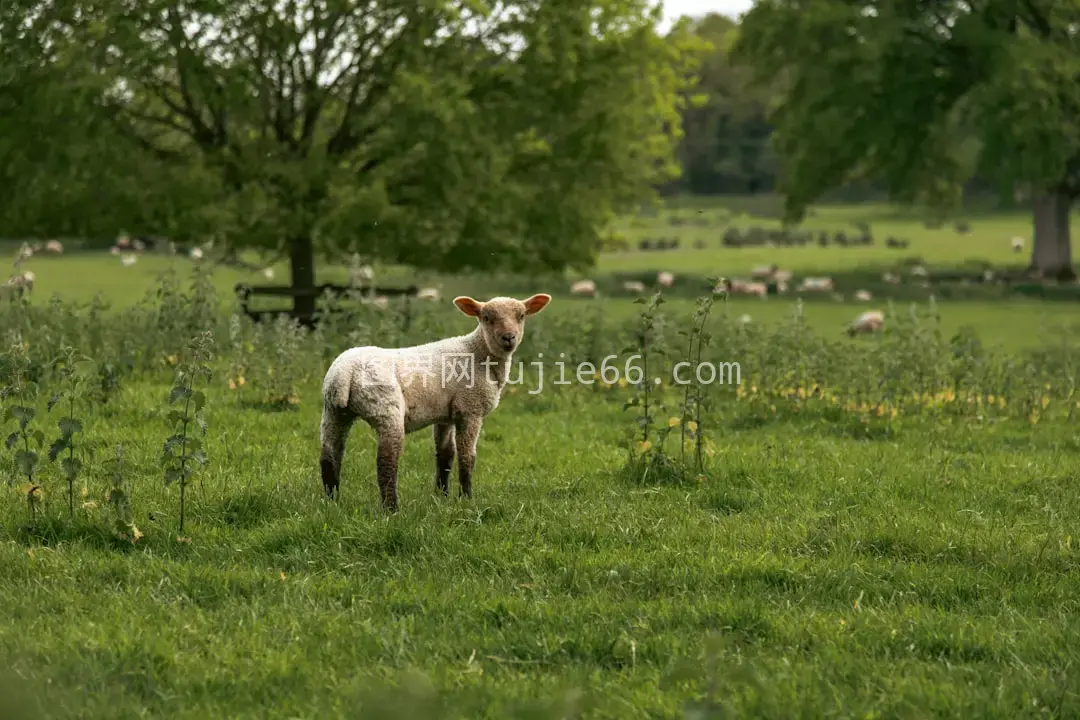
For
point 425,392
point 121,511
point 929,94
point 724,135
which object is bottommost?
point 121,511

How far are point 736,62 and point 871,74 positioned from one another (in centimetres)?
855

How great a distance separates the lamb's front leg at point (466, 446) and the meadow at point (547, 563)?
155 mm

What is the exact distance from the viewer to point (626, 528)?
7113mm

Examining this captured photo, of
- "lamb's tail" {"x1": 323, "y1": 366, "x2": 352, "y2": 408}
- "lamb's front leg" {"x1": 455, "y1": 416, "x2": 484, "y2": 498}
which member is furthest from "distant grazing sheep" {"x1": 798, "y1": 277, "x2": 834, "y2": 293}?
"lamb's tail" {"x1": 323, "y1": 366, "x2": 352, "y2": 408}

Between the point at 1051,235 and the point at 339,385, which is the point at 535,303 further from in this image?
the point at 1051,235

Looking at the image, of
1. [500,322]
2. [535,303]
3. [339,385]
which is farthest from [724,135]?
[339,385]

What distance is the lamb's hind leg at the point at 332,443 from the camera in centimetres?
735

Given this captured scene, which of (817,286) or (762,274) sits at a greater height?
(762,274)

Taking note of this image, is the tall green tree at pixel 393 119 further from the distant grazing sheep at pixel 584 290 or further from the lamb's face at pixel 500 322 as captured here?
the distant grazing sheep at pixel 584 290

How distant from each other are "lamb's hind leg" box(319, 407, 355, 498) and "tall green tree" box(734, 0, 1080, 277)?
23.6m

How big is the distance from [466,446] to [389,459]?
0.69 meters

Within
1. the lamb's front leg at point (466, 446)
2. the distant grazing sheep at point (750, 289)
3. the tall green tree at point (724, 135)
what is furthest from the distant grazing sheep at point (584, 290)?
the tall green tree at point (724, 135)

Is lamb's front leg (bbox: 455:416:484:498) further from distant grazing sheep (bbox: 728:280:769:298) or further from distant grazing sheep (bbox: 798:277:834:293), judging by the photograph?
distant grazing sheep (bbox: 798:277:834:293)

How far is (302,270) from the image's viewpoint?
18938mm
